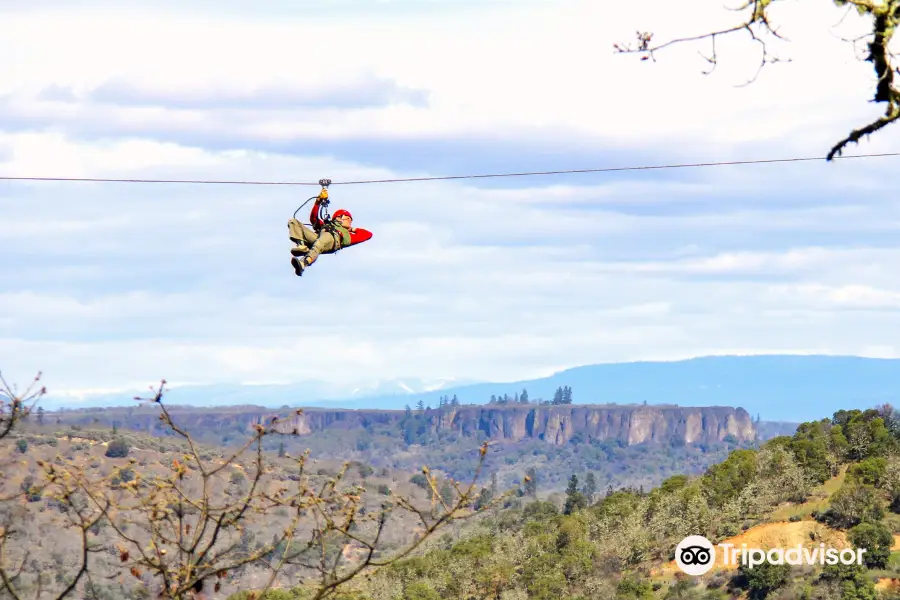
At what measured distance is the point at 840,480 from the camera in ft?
346

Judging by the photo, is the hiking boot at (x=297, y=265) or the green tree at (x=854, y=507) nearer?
the hiking boot at (x=297, y=265)

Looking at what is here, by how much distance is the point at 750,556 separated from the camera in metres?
87.9

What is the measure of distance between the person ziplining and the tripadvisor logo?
65743 mm

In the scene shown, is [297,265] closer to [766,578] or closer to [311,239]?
[311,239]

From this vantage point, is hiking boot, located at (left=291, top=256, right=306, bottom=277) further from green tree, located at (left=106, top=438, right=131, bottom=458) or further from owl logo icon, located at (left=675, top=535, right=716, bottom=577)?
green tree, located at (left=106, top=438, right=131, bottom=458)

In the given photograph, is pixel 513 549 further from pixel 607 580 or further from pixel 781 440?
pixel 781 440

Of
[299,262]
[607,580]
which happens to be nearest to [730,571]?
[607,580]

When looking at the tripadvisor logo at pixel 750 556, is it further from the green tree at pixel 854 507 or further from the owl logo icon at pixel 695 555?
the green tree at pixel 854 507

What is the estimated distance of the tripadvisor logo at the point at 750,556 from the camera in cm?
8350

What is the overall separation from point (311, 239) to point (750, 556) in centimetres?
7171

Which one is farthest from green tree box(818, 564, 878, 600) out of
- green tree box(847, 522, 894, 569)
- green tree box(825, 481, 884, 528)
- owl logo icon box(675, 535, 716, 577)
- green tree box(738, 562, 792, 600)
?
owl logo icon box(675, 535, 716, 577)

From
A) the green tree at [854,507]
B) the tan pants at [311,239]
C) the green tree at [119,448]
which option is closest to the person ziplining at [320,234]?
the tan pants at [311,239]

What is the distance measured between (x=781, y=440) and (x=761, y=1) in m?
109

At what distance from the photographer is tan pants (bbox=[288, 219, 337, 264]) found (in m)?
22.7
